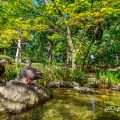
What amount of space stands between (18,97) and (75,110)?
1.88 meters

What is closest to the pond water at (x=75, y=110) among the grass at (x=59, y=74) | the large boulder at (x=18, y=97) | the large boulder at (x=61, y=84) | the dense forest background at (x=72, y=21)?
the large boulder at (x=18, y=97)

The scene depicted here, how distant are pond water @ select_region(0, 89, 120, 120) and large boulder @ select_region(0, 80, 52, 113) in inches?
10.0

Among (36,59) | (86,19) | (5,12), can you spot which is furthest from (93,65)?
(36,59)

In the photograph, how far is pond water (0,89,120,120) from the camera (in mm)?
7246

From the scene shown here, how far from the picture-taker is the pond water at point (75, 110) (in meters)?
7.25

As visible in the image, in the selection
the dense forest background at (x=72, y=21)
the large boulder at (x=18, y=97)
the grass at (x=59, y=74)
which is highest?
the dense forest background at (x=72, y=21)

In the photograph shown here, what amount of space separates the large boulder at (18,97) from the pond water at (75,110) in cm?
25

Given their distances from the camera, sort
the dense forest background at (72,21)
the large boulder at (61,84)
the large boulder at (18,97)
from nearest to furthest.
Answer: the large boulder at (18,97), the large boulder at (61,84), the dense forest background at (72,21)

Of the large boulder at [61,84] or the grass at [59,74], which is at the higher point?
the grass at [59,74]

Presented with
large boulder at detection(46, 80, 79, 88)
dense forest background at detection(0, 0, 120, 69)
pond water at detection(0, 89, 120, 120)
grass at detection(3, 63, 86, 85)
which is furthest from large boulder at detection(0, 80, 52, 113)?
dense forest background at detection(0, 0, 120, 69)

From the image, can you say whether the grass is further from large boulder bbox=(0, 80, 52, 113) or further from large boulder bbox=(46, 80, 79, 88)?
large boulder bbox=(0, 80, 52, 113)

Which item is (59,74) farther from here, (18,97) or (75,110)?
(18,97)

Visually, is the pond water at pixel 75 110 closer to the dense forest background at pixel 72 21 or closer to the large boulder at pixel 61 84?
the large boulder at pixel 61 84

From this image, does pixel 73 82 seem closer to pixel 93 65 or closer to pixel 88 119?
pixel 93 65
